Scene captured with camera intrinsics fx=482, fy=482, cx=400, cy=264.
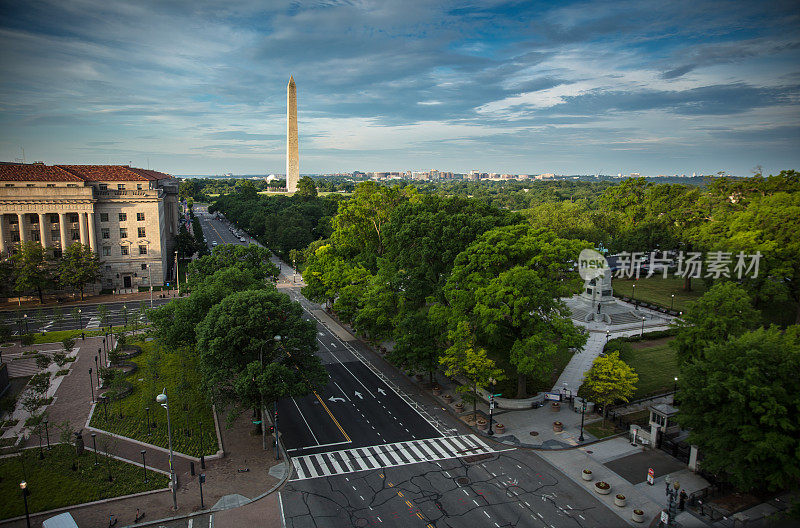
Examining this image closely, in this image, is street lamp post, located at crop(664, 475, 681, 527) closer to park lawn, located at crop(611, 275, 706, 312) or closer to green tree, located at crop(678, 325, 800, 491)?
green tree, located at crop(678, 325, 800, 491)

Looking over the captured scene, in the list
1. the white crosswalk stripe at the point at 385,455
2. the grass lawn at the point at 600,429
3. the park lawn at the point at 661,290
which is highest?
the park lawn at the point at 661,290

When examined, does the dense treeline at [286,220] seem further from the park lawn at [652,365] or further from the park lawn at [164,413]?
the park lawn at [652,365]

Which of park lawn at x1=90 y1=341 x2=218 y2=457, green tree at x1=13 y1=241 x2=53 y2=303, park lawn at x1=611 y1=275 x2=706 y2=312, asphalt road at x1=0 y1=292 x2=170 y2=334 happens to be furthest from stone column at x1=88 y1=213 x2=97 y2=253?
park lawn at x1=611 y1=275 x2=706 y2=312

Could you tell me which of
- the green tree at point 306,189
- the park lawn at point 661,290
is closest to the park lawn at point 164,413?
the park lawn at point 661,290

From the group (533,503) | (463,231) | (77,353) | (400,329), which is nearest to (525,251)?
(463,231)

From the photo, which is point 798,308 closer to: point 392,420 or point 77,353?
point 392,420

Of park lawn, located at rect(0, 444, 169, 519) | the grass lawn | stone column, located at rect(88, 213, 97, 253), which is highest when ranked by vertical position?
stone column, located at rect(88, 213, 97, 253)
